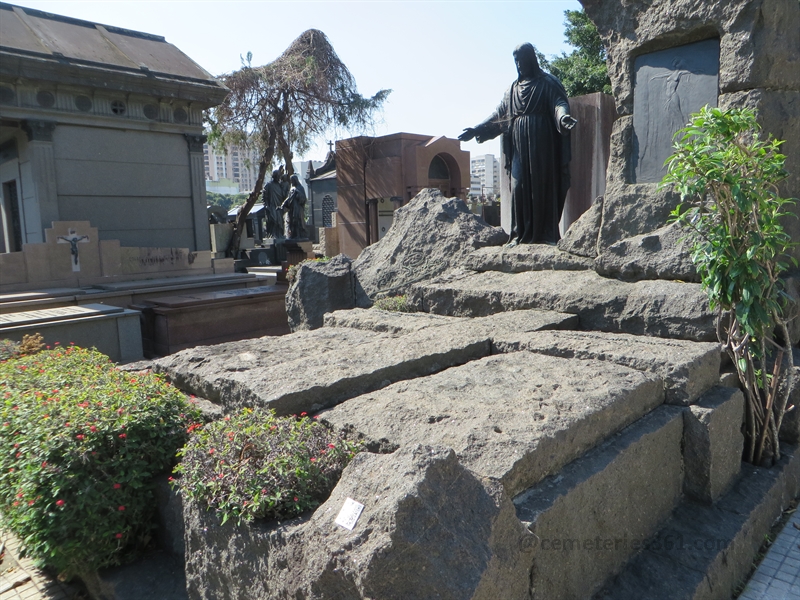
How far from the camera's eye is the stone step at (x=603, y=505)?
1.90 m

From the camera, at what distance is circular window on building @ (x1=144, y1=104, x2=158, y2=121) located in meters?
12.8

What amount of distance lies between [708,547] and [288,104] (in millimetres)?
18745

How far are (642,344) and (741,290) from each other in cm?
55

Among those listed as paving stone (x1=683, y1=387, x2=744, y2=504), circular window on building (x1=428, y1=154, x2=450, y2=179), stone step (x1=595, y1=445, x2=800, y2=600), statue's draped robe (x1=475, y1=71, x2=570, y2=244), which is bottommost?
stone step (x1=595, y1=445, x2=800, y2=600)

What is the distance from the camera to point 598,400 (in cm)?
241

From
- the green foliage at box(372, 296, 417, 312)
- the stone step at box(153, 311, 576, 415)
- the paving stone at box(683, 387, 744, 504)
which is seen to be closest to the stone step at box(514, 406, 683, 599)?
the paving stone at box(683, 387, 744, 504)

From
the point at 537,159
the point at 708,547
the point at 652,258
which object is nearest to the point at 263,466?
the point at 708,547

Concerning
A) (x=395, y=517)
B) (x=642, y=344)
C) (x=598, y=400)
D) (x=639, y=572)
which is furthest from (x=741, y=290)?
(x=395, y=517)

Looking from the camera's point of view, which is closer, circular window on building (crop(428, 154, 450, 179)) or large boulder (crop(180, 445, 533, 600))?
large boulder (crop(180, 445, 533, 600))

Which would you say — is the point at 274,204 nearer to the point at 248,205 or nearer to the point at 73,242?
the point at 248,205

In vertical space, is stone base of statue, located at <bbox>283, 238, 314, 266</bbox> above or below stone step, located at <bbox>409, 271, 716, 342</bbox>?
above

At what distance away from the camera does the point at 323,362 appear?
3.18 metres

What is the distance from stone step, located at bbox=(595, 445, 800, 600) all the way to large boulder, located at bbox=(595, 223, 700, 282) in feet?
4.31

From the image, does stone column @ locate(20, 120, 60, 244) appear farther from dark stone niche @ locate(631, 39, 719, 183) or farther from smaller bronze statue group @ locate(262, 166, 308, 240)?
dark stone niche @ locate(631, 39, 719, 183)
